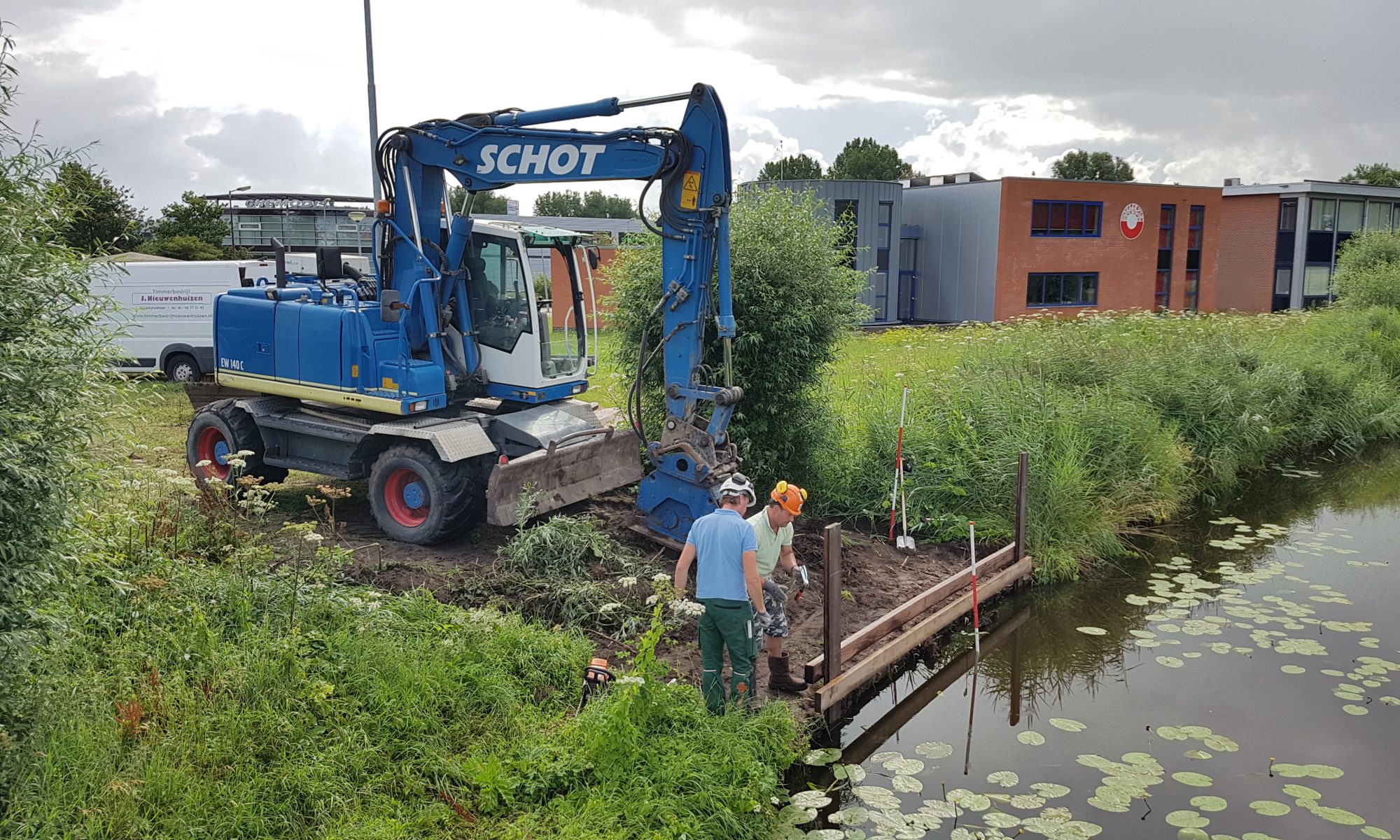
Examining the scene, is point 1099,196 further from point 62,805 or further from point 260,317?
point 62,805

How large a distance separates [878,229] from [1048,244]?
246 inches

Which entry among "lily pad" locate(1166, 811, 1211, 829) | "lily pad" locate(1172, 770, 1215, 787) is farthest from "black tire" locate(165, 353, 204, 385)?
"lily pad" locate(1166, 811, 1211, 829)

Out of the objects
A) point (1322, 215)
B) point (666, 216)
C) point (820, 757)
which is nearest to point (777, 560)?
point (820, 757)

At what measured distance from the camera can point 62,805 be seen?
442 cm

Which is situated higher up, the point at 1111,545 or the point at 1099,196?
the point at 1099,196

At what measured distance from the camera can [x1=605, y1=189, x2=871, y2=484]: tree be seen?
35.1 feet

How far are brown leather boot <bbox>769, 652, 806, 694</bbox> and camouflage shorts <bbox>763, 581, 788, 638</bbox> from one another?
18cm

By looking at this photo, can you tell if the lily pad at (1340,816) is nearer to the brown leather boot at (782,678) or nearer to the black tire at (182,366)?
the brown leather boot at (782,678)

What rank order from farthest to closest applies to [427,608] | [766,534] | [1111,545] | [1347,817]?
[1111,545], [427,608], [766,534], [1347,817]

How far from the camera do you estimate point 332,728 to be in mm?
5379

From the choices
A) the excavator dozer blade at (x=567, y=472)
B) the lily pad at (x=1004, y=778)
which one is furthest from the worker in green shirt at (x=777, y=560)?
the excavator dozer blade at (x=567, y=472)

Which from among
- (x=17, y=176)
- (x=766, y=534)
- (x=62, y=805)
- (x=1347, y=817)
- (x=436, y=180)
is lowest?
(x=1347, y=817)

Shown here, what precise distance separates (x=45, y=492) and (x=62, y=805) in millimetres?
1407

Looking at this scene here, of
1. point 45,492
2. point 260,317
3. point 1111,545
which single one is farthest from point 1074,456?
point 45,492
